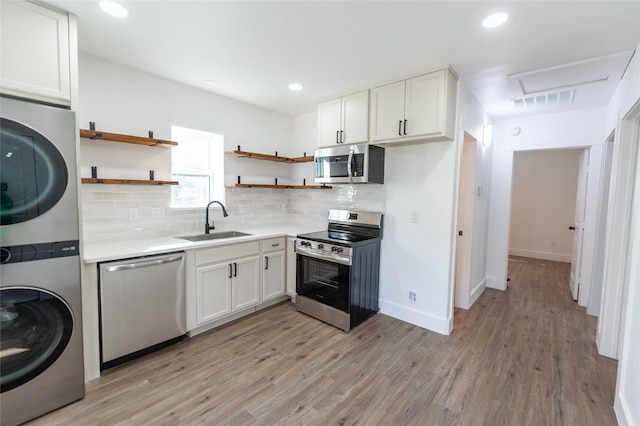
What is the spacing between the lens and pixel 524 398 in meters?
1.99

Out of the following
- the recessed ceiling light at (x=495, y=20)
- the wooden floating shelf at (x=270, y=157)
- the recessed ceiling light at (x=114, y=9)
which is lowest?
the wooden floating shelf at (x=270, y=157)

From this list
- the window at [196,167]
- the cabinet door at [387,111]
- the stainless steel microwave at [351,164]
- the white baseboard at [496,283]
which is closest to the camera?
the cabinet door at [387,111]

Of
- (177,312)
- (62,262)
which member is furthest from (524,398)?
(62,262)

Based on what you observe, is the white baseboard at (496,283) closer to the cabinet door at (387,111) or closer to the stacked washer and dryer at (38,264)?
the cabinet door at (387,111)

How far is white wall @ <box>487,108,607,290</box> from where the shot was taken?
3.50 meters

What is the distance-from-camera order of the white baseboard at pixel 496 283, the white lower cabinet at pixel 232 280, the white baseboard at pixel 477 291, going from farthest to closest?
the white baseboard at pixel 496 283 < the white baseboard at pixel 477 291 < the white lower cabinet at pixel 232 280

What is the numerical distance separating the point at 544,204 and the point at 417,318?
5008 millimetres

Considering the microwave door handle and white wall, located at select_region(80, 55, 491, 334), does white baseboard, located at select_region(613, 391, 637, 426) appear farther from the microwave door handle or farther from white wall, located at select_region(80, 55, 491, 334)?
the microwave door handle

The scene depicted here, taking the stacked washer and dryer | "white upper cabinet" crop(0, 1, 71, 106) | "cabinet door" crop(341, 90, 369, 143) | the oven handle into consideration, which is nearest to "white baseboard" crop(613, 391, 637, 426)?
the oven handle

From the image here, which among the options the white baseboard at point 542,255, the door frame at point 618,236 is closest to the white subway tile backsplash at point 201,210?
the door frame at point 618,236

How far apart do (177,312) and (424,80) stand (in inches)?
122

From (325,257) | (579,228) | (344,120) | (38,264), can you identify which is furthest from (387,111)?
(579,228)

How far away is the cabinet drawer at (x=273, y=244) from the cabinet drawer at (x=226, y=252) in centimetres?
9

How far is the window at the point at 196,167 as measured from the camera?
10.5 feet
